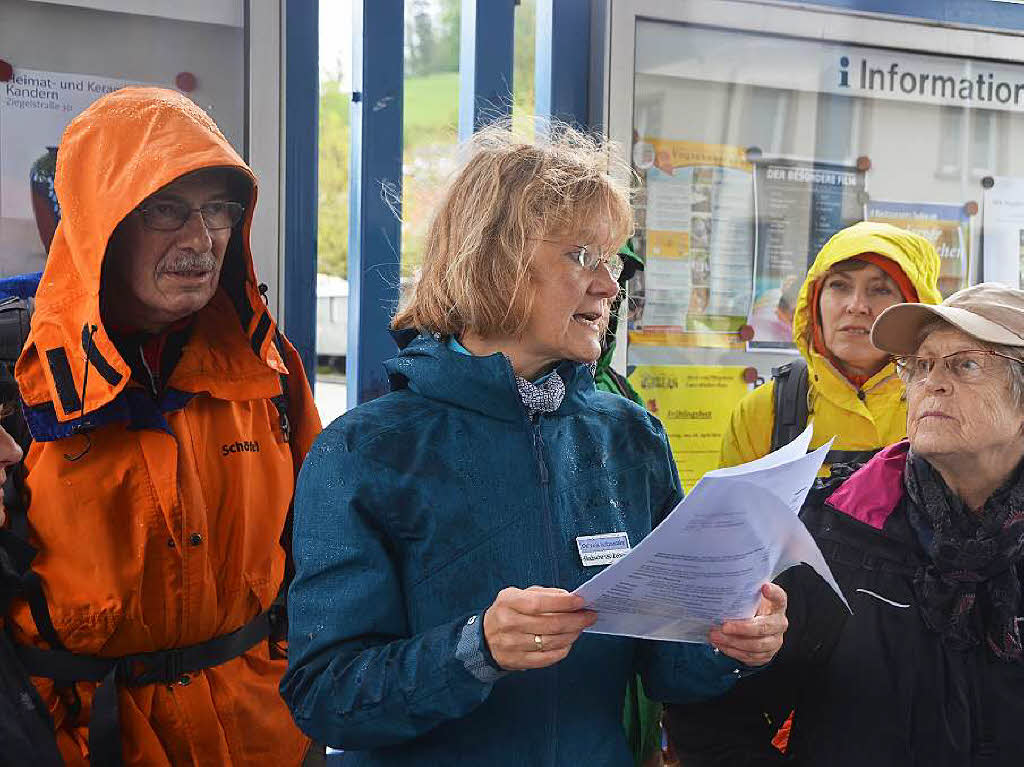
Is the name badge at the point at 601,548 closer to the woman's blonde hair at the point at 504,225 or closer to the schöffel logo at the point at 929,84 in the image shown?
the woman's blonde hair at the point at 504,225

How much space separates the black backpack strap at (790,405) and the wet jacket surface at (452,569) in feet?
5.07

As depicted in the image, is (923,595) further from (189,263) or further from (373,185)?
(373,185)

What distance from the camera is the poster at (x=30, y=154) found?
2.75 metres

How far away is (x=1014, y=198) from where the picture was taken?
13.7 feet

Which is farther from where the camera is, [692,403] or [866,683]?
[692,403]

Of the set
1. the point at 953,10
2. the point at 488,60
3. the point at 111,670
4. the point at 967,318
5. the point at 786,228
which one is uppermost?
the point at 953,10

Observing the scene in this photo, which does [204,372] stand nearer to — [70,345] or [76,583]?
[70,345]

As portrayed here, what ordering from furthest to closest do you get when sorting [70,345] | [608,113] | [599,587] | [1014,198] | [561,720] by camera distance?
1. [1014,198]
2. [608,113]
3. [70,345]
4. [561,720]
5. [599,587]

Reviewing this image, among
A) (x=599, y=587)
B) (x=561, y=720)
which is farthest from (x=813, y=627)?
(x=599, y=587)

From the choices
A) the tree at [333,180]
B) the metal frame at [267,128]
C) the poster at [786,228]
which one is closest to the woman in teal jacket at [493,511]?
the metal frame at [267,128]

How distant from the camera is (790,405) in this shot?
3.26m

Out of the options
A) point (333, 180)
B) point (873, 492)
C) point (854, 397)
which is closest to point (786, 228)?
point (854, 397)

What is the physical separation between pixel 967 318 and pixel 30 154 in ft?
7.53

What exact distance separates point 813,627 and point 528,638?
915 millimetres
